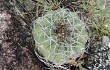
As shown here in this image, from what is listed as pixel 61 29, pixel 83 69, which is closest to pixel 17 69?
pixel 61 29

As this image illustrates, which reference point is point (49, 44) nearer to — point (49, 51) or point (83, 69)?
point (49, 51)

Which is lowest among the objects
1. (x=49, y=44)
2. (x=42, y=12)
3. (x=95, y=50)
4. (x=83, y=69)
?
(x=83, y=69)

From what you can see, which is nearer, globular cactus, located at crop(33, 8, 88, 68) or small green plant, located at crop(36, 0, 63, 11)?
globular cactus, located at crop(33, 8, 88, 68)

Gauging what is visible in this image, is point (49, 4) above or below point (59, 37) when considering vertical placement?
above

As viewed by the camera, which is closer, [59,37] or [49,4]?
[59,37]

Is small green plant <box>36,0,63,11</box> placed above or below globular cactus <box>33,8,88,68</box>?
above

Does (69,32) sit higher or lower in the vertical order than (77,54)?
higher

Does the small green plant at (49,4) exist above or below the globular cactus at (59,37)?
above

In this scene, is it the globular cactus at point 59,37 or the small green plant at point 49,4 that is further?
the small green plant at point 49,4
